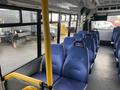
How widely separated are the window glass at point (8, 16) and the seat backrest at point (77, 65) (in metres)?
1.13

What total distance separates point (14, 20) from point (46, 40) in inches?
59.2

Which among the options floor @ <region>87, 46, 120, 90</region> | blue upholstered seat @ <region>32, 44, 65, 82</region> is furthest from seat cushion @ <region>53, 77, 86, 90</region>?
floor @ <region>87, 46, 120, 90</region>

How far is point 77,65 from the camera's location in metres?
2.25

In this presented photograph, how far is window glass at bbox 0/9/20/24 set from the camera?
6.11ft

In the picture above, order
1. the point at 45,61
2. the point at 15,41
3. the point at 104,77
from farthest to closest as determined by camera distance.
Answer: the point at 15,41 → the point at 104,77 → the point at 45,61

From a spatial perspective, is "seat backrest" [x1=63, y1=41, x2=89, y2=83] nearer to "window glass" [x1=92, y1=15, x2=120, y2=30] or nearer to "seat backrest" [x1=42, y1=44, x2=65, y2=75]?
"seat backrest" [x1=42, y1=44, x2=65, y2=75]

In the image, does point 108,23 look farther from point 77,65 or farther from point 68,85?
point 68,85

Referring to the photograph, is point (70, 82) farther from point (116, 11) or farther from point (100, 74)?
point (116, 11)

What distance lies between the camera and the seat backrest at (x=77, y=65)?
7.20ft

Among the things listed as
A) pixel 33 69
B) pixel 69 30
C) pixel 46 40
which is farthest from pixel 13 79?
pixel 69 30

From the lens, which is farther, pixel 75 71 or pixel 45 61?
pixel 75 71

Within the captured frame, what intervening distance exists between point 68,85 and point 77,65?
0.38 m

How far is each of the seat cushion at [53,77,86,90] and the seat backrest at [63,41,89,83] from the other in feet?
0.30

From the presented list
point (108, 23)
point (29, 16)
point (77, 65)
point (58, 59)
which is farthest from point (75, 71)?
point (108, 23)
